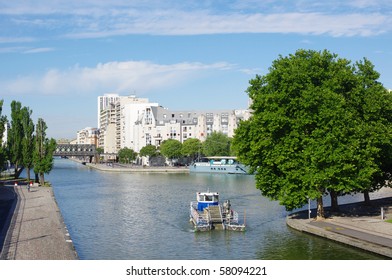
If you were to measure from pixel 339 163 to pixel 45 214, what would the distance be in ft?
86.8

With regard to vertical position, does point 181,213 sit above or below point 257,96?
below

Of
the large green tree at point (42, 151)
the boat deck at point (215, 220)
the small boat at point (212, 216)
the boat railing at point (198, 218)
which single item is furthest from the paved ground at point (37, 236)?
the large green tree at point (42, 151)

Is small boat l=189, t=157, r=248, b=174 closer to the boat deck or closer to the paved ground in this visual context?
the paved ground

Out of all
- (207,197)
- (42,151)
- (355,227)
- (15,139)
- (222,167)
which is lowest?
(355,227)

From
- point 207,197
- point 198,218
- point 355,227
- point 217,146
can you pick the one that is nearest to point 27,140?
point 207,197

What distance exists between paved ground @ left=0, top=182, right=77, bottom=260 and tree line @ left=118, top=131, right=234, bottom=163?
10521 centimetres

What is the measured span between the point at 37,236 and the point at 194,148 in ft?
446

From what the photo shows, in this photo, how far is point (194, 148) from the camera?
565 ft

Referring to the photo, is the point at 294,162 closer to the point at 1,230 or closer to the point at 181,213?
→ the point at 181,213

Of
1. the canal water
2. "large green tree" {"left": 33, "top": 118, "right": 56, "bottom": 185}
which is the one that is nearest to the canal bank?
the canal water

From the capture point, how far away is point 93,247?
3838 centimetres

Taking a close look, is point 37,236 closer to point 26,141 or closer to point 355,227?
point 355,227

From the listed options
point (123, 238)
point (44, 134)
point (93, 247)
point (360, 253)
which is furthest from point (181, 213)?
point (44, 134)

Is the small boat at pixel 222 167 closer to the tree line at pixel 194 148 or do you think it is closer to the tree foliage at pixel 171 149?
the tree line at pixel 194 148
